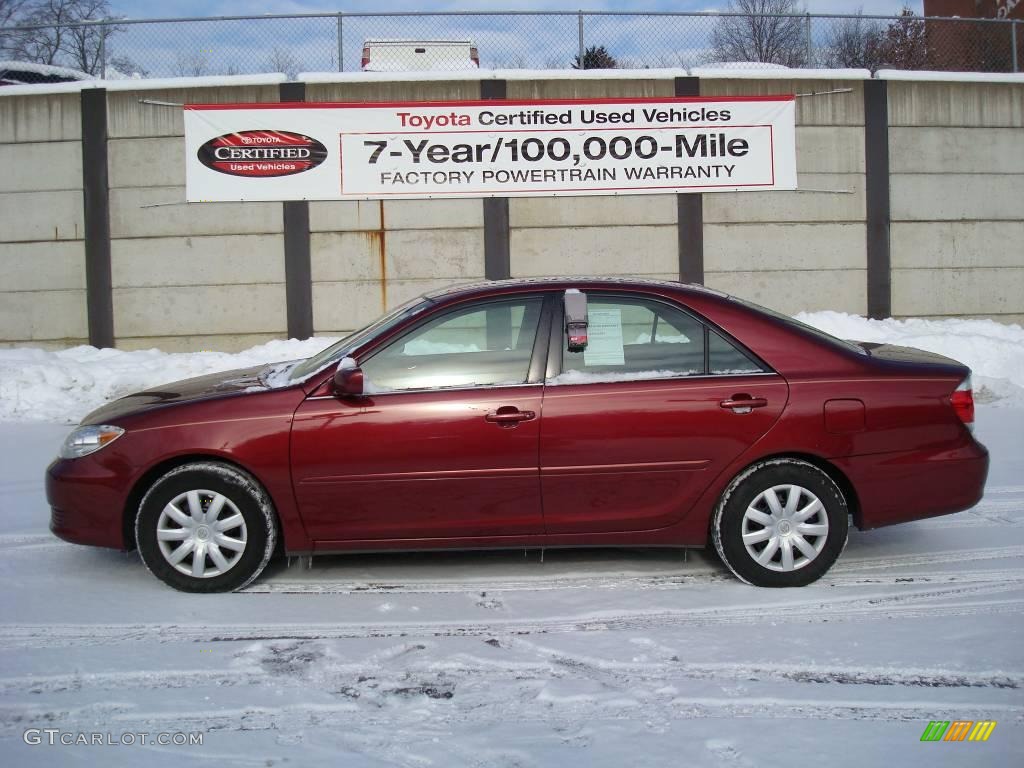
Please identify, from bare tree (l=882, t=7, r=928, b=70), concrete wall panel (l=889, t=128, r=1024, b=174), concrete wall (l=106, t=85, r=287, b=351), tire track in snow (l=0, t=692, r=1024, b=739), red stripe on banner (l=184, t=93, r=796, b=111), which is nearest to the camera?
tire track in snow (l=0, t=692, r=1024, b=739)

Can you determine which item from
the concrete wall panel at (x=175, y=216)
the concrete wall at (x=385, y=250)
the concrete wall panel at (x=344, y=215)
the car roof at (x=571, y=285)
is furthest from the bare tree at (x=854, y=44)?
the car roof at (x=571, y=285)

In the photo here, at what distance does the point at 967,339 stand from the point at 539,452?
360 inches

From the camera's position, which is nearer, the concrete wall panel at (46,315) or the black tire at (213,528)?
the black tire at (213,528)

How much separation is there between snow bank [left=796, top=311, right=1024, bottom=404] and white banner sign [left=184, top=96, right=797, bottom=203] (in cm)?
274

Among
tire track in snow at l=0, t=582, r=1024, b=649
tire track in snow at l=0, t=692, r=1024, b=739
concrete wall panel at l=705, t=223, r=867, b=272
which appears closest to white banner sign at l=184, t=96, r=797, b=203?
concrete wall panel at l=705, t=223, r=867, b=272

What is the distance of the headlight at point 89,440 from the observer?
438cm

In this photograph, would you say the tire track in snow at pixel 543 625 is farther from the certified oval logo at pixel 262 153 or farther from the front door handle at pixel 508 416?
the certified oval logo at pixel 262 153

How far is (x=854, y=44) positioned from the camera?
1460cm

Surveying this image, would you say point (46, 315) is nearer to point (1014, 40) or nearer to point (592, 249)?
point (592, 249)

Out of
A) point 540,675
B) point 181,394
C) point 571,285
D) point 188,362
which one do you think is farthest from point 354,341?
point 188,362

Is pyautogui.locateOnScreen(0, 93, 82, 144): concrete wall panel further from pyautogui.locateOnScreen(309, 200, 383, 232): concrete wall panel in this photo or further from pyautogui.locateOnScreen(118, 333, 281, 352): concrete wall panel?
pyautogui.locateOnScreen(309, 200, 383, 232): concrete wall panel

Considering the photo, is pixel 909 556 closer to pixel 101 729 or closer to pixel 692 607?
pixel 692 607

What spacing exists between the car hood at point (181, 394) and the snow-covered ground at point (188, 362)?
5036 millimetres

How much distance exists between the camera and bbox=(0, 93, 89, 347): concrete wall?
488 inches
